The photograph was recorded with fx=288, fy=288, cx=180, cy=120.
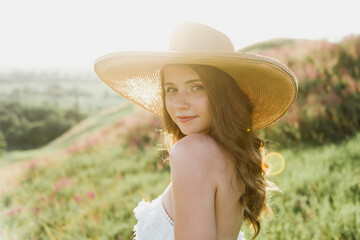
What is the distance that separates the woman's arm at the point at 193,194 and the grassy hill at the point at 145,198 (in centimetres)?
140

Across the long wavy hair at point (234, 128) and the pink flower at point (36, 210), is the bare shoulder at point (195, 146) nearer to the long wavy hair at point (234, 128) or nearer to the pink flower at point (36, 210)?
the long wavy hair at point (234, 128)

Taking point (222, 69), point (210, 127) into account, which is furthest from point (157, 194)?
point (222, 69)

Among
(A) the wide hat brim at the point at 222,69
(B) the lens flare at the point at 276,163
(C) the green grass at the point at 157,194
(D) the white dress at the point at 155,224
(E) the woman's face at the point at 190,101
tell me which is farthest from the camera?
(B) the lens flare at the point at 276,163

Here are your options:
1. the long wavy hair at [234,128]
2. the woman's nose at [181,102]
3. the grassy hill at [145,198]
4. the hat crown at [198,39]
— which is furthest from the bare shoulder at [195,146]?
the grassy hill at [145,198]

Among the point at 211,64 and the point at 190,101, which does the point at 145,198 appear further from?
the point at 211,64

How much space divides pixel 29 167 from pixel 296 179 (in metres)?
9.21

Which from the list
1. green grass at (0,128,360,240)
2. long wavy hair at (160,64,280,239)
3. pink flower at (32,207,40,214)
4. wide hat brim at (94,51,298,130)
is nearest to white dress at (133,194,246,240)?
long wavy hair at (160,64,280,239)

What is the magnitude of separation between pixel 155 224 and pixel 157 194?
9.41 ft

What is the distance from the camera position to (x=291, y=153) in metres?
5.04

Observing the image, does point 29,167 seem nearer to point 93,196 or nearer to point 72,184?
point 72,184

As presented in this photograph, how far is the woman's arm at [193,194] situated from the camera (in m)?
1.28

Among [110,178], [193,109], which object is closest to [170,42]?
[193,109]

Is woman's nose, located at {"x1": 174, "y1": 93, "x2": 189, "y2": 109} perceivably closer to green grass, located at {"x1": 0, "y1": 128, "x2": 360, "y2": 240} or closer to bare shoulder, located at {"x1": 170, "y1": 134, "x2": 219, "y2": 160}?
bare shoulder, located at {"x1": 170, "y1": 134, "x2": 219, "y2": 160}

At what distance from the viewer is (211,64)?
1.55 m
